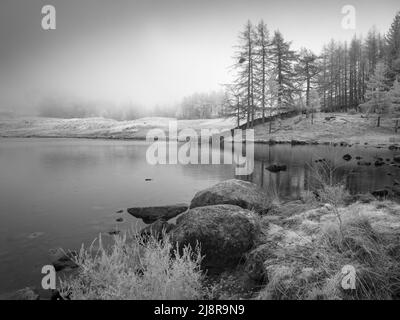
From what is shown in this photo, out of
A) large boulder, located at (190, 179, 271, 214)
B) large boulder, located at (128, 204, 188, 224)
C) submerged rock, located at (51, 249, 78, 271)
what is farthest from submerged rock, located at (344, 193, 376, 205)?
submerged rock, located at (51, 249, 78, 271)

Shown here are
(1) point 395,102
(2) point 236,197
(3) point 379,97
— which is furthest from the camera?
(3) point 379,97

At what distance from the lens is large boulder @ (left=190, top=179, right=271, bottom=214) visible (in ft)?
27.6

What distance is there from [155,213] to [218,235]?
395 centimetres

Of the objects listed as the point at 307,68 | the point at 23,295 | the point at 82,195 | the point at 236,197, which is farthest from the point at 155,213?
the point at 307,68

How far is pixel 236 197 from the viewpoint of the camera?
852cm

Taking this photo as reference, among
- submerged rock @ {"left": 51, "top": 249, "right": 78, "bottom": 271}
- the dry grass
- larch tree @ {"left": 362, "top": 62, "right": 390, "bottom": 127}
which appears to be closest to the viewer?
the dry grass

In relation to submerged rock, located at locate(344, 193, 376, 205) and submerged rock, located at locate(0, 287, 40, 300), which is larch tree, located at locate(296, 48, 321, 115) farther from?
submerged rock, located at locate(0, 287, 40, 300)

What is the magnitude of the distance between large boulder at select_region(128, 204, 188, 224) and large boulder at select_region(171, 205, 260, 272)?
2.98 m

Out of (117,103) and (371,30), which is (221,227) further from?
(117,103)

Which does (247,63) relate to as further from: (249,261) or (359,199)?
(249,261)

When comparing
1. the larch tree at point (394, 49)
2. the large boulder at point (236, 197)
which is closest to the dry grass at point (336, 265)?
the large boulder at point (236, 197)

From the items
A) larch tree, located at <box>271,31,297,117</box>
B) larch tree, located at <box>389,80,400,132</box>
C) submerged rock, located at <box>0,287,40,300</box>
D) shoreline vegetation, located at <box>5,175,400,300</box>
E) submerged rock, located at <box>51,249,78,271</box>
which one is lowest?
submerged rock, located at <box>51,249,78,271</box>

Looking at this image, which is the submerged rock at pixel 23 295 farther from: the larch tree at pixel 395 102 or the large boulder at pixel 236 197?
the larch tree at pixel 395 102
